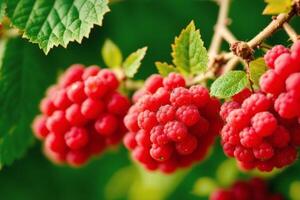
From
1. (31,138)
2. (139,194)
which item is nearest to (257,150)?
(31,138)

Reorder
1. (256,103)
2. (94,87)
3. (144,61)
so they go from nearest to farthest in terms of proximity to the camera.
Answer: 1. (256,103)
2. (94,87)
3. (144,61)

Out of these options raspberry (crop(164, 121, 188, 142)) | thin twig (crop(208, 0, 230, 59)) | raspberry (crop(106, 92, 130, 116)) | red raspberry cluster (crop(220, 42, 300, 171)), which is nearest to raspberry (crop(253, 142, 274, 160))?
red raspberry cluster (crop(220, 42, 300, 171))

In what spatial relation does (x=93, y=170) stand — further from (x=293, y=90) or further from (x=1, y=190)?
(x=293, y=90)

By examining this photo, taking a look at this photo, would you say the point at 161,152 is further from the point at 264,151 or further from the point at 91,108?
the point at 91,108

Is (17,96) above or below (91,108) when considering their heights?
below

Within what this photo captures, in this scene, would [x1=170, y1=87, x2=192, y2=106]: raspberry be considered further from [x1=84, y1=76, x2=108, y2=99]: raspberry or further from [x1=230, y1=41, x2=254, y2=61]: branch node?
[x1=84, y1=76, x2=108, y2=99]: raspberry

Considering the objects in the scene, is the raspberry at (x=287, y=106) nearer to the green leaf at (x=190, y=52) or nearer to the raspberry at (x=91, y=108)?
the green leaf at (x=190, y=52)

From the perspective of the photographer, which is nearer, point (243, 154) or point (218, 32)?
→ point (243, 154)

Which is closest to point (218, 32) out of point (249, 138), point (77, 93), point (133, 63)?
point (133, 63)
